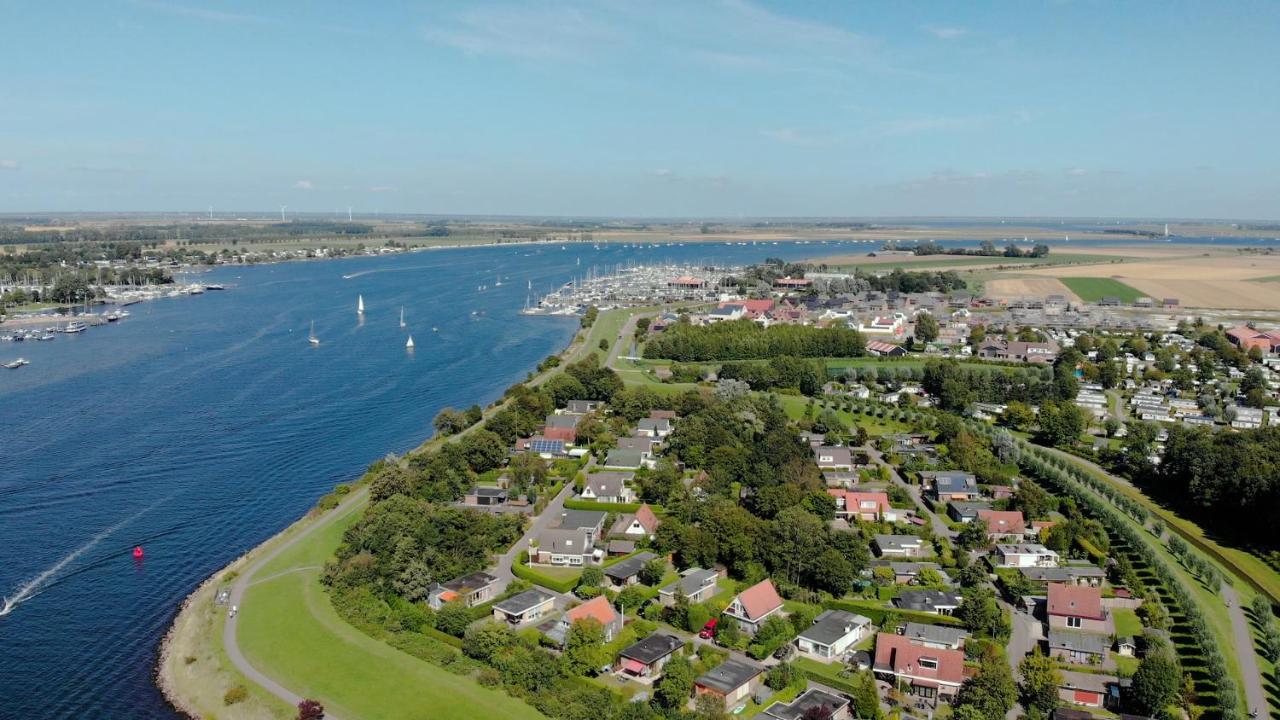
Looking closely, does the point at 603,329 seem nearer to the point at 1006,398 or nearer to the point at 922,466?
the point at 1006,398

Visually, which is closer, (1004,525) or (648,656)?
(648,656)

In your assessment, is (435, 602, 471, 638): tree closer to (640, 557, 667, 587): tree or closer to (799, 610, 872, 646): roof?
(640, 557, 667, 587): tree

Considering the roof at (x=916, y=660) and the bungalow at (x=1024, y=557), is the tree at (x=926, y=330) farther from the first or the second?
the roof at (x=916, y=660)

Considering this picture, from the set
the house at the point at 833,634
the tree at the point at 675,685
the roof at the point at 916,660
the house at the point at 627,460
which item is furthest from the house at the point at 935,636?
the house at the point at 627,460

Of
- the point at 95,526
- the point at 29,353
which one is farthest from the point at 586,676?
the point at 29,353

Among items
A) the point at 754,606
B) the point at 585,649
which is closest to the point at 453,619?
the point at 585,649

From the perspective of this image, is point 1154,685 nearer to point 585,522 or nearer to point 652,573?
point 652,573
